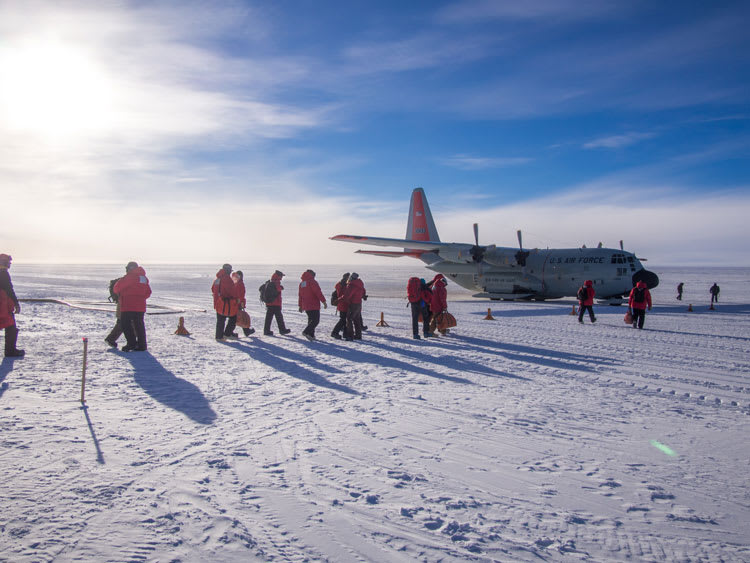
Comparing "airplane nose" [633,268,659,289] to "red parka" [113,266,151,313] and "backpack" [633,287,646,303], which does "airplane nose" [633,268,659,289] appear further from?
"red parka" [113,266,151,313]

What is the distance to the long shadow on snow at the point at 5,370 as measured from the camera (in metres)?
7.14

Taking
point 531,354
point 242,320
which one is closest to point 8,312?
point 242,320

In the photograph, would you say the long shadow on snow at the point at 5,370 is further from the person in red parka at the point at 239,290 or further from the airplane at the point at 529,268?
the airplane at the point at 529,268

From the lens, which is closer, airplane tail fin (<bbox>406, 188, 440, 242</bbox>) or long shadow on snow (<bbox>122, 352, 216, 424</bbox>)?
long shadow on snow (<bbox>122, 352, 216, 424</bbox>)

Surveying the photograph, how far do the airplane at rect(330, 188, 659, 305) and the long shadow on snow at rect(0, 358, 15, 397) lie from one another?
59.1 ft

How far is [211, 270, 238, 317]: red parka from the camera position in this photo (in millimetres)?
12047

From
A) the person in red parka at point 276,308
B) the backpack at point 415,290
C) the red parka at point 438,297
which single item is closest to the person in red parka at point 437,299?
the red parka at point 438,297

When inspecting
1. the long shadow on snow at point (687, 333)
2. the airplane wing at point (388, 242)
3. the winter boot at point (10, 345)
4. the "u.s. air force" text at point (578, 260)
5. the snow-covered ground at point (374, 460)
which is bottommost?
the snow-covered ground at point (374, 460)

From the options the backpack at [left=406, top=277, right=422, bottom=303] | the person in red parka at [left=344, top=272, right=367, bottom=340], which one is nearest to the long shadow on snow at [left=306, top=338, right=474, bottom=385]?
the person in red parka at [left=344, top=272, right=367, bottom=340]

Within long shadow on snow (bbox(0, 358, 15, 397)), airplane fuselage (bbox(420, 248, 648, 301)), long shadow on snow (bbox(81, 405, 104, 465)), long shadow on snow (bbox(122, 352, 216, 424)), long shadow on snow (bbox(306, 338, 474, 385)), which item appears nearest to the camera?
long shadow on snow (bbox(81, 405, 104, 465))

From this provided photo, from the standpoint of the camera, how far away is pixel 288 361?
9.68m

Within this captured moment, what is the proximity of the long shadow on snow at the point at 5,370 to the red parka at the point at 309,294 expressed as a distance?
5999mm

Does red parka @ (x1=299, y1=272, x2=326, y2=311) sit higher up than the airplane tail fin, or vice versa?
the airplane tail fin

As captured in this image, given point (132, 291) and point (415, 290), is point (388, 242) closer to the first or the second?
point (415, 290)
